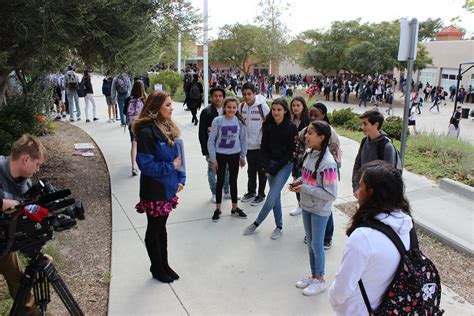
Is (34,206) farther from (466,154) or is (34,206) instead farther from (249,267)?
(466,154)

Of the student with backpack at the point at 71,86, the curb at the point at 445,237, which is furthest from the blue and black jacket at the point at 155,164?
the student with backpack at the point at 71,86

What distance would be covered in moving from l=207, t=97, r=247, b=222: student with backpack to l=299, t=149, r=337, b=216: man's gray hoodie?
1736 mm

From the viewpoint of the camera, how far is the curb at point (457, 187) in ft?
21.4

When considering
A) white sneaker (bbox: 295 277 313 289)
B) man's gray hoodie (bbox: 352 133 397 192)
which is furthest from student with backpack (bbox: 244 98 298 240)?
white sneaker (bbox: 295 277 313 289)

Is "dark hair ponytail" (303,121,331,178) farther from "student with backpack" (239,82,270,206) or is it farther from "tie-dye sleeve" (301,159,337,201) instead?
"student with backpack" (239,82,270,206)

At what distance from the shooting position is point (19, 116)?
768 centimetres

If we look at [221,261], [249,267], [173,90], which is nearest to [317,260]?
[249,267]

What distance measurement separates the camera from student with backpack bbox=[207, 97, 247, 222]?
16.9 feet

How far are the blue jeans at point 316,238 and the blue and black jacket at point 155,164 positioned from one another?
127cm

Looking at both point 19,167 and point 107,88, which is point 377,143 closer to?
point 19,167

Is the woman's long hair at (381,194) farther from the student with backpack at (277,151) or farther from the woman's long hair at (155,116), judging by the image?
the student with backpack at (277,151)

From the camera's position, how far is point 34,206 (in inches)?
94.6

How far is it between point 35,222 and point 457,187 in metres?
6.52

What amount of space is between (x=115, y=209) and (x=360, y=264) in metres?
4.47
